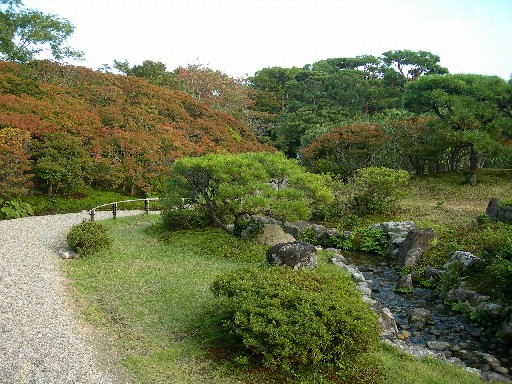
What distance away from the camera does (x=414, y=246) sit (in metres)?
12.6

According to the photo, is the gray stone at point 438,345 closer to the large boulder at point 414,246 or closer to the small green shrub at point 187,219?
the large boulder at point 414,246

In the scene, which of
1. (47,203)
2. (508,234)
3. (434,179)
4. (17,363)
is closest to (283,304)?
(17,363)

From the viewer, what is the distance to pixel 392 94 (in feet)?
119

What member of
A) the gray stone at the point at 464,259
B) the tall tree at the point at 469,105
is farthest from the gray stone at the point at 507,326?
the tall tree at the point at 469,105

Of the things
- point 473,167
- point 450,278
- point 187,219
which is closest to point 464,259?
point 450,278

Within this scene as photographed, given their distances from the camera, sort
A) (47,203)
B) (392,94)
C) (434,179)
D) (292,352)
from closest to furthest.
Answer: (292,352)
(47,203)
(434,179)
(392,94)

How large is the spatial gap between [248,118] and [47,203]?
22651mm

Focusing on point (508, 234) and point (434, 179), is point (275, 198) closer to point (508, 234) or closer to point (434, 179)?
point (508, 234)

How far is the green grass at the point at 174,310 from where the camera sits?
232 inches

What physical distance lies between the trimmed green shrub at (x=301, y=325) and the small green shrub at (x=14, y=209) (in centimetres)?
1261

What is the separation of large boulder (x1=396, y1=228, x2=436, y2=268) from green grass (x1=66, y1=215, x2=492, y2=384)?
425cm

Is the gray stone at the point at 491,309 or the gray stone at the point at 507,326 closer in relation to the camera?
the gray stone at the point at 507,326

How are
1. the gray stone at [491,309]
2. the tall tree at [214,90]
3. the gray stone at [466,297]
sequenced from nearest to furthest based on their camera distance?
the gray stone at [491,309], the gray stone at [466,297], the tall tree at [214,90]

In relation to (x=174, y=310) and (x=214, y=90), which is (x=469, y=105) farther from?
(x=214, y=90)
